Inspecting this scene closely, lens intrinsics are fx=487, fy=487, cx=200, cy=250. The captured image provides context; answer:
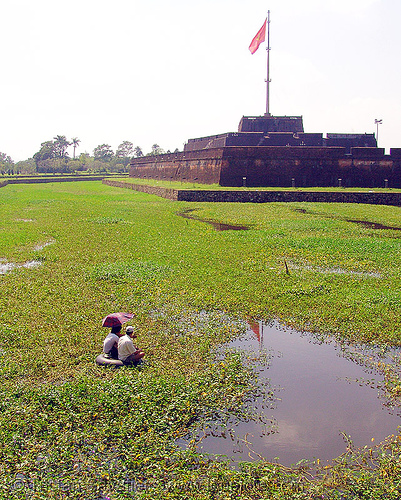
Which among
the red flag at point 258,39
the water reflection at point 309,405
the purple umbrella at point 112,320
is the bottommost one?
the water reflection at point 309,405

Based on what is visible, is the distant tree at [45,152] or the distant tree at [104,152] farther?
the distant tree at [104,152]

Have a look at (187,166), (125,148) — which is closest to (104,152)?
(125,148)

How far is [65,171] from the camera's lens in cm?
6850

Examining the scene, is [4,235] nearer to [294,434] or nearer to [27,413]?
[27,413]

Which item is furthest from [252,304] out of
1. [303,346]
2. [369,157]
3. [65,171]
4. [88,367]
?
[65,171]

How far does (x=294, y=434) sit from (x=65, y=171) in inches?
2698

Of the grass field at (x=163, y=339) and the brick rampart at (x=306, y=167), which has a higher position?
the brick rampart at (x=306, y=167)

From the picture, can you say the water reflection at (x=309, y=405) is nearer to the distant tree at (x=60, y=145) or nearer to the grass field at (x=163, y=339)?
the grass field at (x=163, y=339)

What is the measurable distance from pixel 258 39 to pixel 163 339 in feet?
79.5

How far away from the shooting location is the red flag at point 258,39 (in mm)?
25803

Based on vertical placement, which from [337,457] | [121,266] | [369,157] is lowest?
[337,457]

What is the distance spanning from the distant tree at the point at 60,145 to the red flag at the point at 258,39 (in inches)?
2342

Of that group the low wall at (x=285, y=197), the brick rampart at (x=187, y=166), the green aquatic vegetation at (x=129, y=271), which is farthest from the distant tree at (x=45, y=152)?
the green aquatic vegetation at (x=129, y=271)

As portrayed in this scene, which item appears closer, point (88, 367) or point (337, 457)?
point (337, 457)
